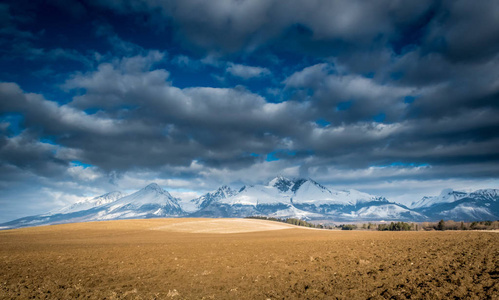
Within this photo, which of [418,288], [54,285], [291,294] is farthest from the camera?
[54,285]

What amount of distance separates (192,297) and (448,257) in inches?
777

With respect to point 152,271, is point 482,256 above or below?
above

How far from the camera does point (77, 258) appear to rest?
29.1m

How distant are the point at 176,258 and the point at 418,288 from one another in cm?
2316

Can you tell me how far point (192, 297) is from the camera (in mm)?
15672

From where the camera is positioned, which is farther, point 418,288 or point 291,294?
point 291,294

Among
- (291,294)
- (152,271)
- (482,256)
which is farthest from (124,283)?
(482,256)

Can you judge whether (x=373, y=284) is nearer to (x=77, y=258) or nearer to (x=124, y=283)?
(x=124, y=283)

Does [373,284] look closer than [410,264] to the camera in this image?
Yes

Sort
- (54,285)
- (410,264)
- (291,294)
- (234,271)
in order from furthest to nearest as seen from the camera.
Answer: (234,271)
(410,264)
(54,285)
(291,294)

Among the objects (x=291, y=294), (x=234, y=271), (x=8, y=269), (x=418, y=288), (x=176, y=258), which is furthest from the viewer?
(x=176, y=258)

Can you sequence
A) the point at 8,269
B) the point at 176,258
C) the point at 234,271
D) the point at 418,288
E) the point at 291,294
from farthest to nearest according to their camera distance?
the point at 176,258, the point at 8,269, the point at 234,271, the point at 291,294, the point at 418,288

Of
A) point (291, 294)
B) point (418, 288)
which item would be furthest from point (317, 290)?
point (418, 288)

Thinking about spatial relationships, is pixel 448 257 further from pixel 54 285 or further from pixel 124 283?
pixel 54 285
